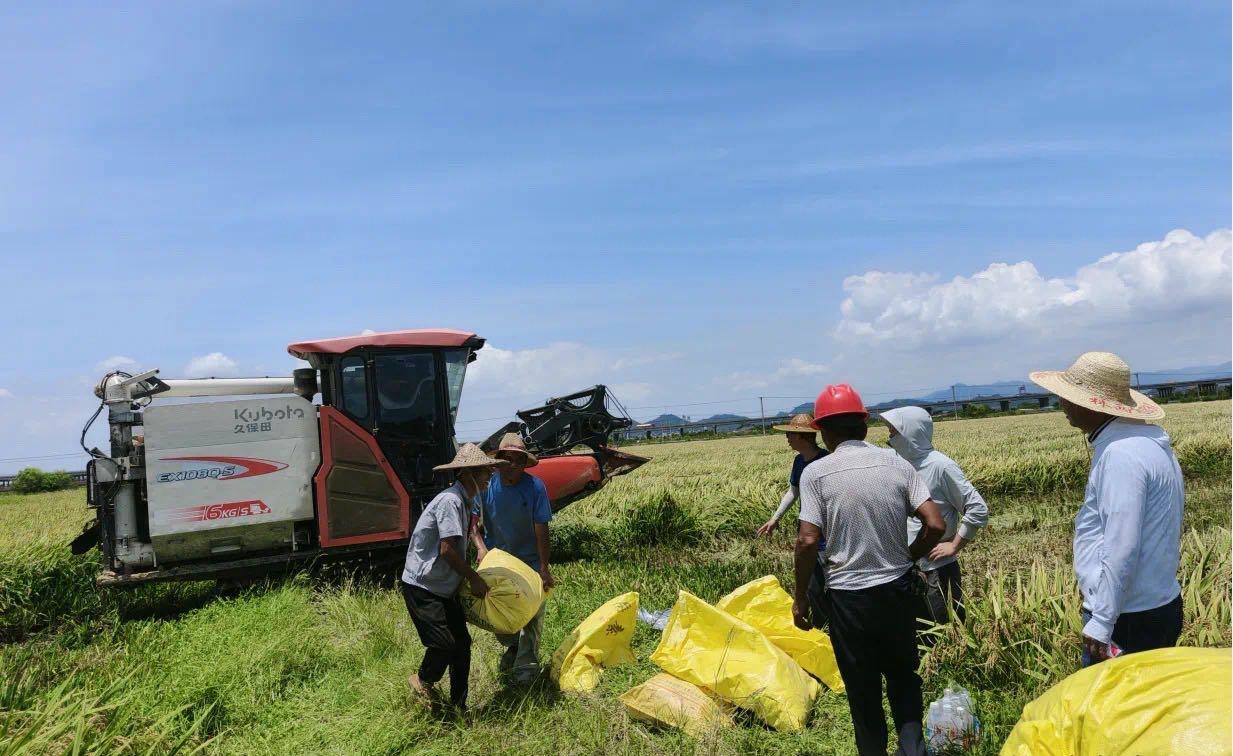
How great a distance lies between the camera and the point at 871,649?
3432 millimetres

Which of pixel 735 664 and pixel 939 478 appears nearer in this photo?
pixel 735 664

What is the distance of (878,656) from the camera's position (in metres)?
3.44

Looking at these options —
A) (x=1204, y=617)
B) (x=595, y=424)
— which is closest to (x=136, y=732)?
(x=1204, y=617)

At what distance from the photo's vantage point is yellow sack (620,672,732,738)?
4.17 meters

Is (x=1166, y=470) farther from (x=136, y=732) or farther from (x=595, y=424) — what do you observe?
(x=595, y=424)

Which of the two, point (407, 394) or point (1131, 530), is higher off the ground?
point (407, 394)

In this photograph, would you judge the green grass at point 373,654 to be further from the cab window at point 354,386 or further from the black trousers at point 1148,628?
the cab window at point 354,386

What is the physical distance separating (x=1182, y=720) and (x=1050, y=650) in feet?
7.88

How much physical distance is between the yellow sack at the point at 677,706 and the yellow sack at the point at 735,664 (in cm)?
6

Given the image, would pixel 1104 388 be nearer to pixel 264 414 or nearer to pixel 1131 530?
pixel 1131 530

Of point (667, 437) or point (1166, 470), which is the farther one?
point (667, 437)

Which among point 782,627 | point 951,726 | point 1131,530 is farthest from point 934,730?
point 1131,530

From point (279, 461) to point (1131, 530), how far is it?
726 cm

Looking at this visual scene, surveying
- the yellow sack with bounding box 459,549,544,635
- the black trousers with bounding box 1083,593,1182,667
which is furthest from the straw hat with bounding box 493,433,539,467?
the black trousers with bounding box 1083,593,1182,667
